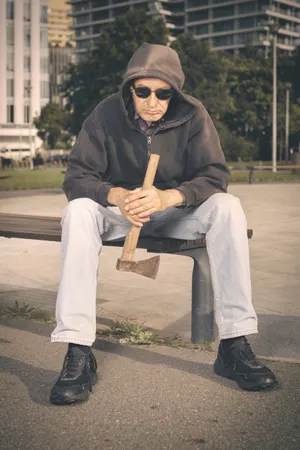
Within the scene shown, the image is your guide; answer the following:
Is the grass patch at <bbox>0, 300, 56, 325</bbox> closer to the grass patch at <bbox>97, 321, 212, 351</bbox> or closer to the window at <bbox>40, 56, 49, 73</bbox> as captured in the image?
the grass patch at <bbox>97, 321, 212, 351</bbox>

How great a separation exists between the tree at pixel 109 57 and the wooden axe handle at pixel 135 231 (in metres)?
40.5

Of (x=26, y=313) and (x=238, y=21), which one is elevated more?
(x=238, y=21)

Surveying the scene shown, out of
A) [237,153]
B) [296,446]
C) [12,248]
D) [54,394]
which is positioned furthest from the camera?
[237,153]

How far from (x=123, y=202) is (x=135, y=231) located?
5.9 inches

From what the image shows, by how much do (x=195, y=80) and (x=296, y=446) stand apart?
4659cm

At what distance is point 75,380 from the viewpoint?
9.84 ft

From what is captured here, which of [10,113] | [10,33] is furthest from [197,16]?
[10,113]

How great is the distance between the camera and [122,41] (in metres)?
44.2

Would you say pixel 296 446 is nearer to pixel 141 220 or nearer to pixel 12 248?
pixel 141 220

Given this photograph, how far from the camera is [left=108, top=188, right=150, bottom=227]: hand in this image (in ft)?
10.9

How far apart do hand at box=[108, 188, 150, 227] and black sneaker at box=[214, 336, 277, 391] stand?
66 cm

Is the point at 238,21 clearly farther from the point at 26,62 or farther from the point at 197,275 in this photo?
the point at 197,275

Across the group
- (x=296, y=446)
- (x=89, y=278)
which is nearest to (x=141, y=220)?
(x=89, y=278)

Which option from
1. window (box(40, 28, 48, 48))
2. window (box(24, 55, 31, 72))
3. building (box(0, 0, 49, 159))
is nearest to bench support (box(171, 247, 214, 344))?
building (box(0, 0, 49, 159))
